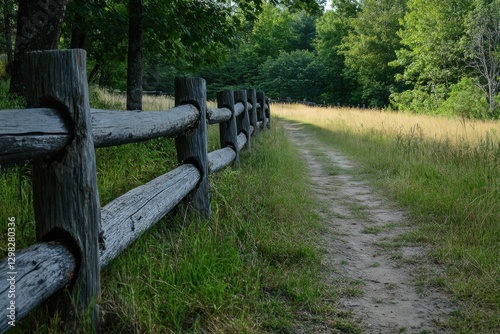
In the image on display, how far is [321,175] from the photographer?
699cm

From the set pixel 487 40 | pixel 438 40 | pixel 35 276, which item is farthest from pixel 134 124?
pixel 438 40

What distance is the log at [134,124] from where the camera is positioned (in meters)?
1.96

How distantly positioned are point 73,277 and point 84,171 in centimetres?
45

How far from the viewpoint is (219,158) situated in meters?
4.34

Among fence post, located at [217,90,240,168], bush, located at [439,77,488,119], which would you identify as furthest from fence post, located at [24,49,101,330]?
bush, located at [439,77,488,119]

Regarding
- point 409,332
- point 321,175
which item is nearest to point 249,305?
point 409,332

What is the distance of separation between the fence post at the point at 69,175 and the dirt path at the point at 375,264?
1.53 metres

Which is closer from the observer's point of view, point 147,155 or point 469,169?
point 147,155

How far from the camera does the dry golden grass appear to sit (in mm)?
8258

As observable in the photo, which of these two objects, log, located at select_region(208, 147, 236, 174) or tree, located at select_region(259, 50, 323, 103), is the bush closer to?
log, located at select_region(208, 147, 236, 174)

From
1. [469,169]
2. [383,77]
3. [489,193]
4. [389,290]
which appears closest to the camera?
[389,290]

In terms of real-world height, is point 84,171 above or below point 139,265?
above

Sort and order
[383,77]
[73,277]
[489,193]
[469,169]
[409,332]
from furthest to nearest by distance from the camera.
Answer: [383,77], [469,169], [489,193], [409,332], [73,277]

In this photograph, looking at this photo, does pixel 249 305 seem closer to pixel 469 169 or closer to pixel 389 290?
pixel 389 290
